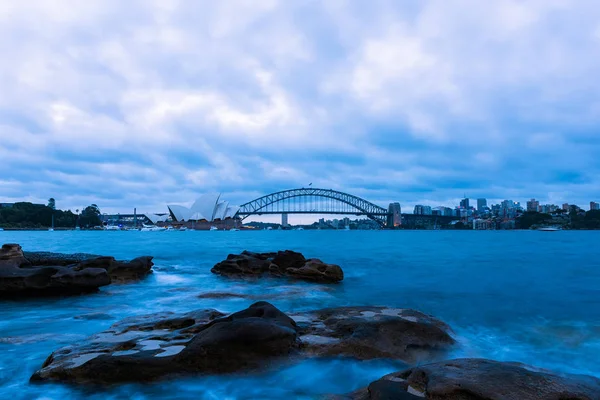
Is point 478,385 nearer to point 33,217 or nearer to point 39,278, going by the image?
point 39,278

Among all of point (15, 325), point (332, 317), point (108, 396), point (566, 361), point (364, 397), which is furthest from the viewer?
point (15, 325)

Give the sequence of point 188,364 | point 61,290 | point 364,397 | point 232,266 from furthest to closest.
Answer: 1. point 232,266
2. point 61,290
3. point 188,364
4. point 364,397

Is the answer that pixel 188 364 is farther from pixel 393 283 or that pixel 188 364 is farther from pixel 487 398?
pixel 393 283

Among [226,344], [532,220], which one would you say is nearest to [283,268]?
[226,344]

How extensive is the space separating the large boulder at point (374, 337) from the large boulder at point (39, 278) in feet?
22.8

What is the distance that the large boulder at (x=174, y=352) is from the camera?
14.1 ft

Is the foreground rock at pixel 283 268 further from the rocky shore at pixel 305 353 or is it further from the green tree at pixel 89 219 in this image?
the green tree at pixel 89 219

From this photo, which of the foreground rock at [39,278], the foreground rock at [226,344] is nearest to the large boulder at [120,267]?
the foreground rock at [39,278]

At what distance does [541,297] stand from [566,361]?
7.15m

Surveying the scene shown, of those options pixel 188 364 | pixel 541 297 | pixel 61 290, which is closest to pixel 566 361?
pixel 188 364

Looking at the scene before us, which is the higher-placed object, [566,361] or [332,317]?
[332,317]

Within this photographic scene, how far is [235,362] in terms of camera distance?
4660 mm

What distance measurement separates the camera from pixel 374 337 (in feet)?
18.1

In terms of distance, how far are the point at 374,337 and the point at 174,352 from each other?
8.36ft
